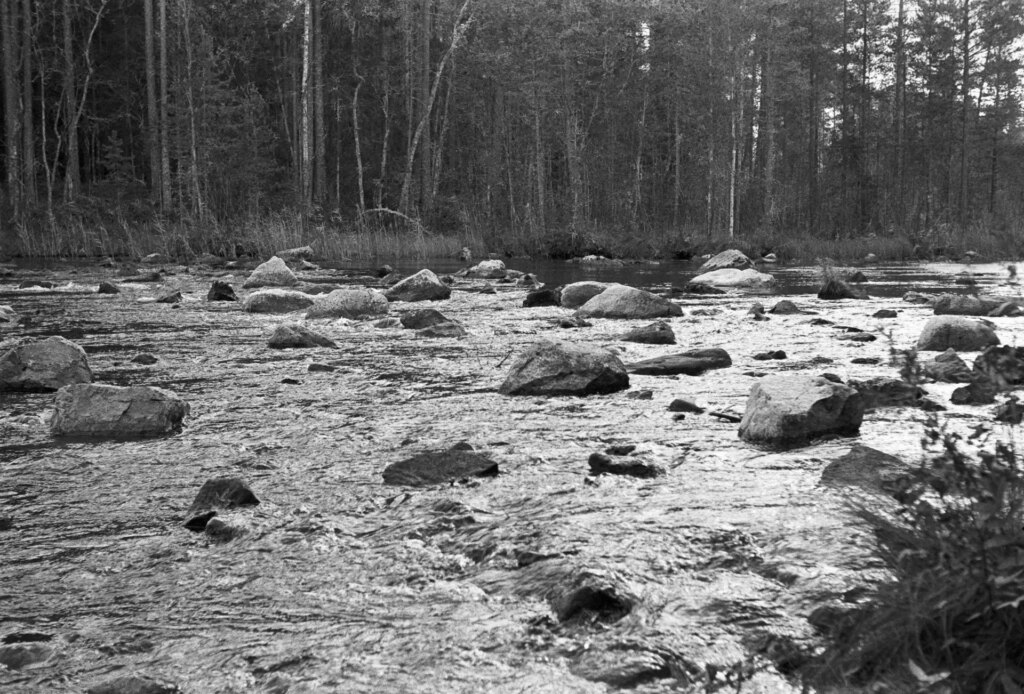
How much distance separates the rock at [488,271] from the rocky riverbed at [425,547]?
9690 millimetres

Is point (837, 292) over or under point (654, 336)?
over

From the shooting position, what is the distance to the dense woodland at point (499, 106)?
2891cm

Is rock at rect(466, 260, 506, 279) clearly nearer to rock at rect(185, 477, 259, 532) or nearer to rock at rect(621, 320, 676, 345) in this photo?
rock at rect(621, 320, 676, 345)

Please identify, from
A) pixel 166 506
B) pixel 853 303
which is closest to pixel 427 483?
pixel 166 506

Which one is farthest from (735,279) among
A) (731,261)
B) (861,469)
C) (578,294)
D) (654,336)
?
(861,469)

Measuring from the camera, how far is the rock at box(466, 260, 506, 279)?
48.4ft

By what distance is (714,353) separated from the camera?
5.69 meters

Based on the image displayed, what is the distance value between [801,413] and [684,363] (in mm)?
1792

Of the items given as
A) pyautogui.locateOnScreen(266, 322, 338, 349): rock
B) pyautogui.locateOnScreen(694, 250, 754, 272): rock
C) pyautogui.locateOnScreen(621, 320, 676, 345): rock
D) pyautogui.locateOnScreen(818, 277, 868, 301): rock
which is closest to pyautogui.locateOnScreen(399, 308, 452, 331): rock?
pyautogui.locateOnScreen(266, 322, 338, 349): rock

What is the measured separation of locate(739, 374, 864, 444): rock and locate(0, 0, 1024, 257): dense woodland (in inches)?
809

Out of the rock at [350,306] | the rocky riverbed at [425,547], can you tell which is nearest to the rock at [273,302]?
the rock at [350,306]

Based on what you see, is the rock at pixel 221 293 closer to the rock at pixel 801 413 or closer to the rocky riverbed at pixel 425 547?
the rocky riverbed at pixel 425 547

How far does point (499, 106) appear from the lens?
3534 centimetres

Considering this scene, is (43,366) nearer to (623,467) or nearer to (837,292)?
(623,467)
